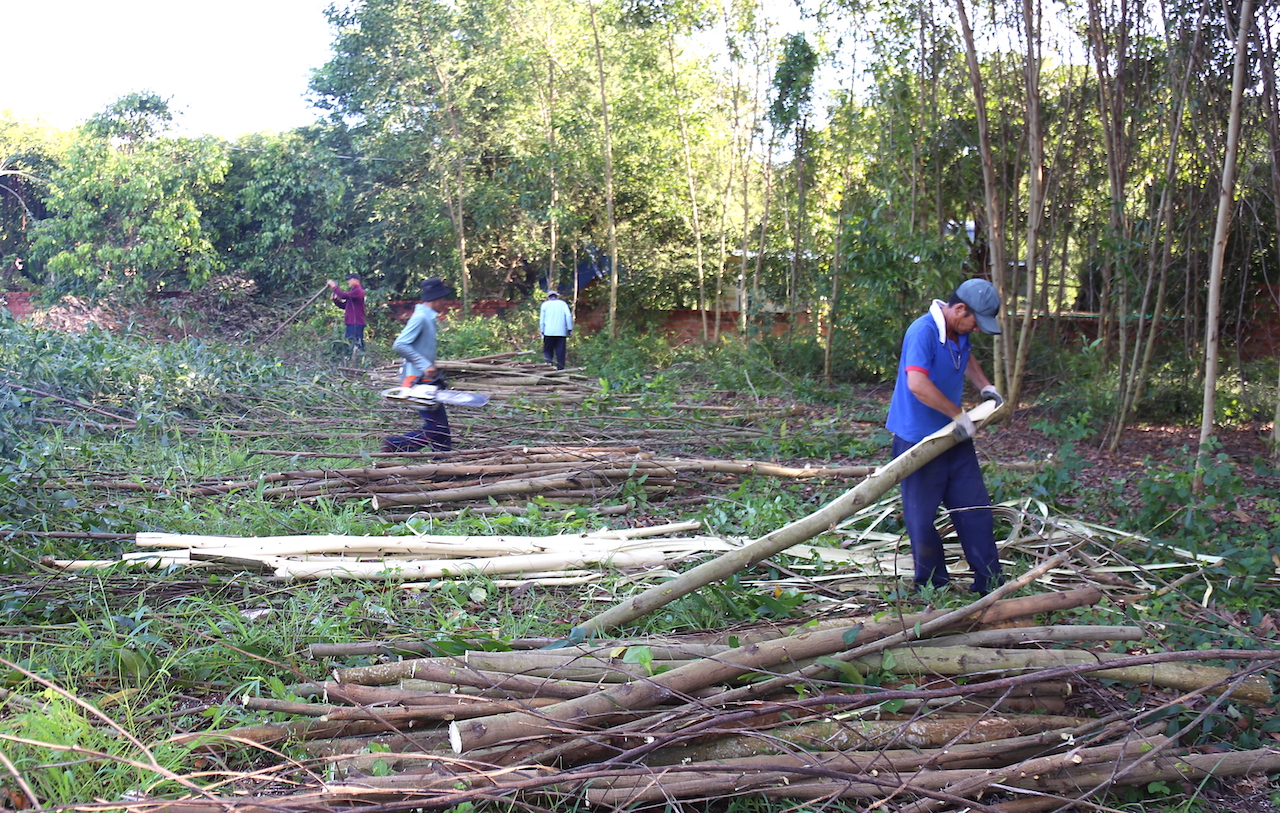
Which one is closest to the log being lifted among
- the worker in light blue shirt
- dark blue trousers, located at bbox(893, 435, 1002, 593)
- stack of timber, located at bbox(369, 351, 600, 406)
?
dark blue trousers, located at bbox(893, 435, 1002, 593)

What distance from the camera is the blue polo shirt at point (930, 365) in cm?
426

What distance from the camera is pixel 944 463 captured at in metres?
4.21

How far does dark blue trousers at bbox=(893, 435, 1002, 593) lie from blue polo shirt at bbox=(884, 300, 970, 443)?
0.18 m

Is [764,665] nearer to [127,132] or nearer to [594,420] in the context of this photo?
[594,420]

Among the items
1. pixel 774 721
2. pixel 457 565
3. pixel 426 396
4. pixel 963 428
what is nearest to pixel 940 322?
pixel 963 428

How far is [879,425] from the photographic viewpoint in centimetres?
924

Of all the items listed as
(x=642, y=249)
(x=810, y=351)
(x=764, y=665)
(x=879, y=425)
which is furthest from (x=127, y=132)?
(x=764, y=665)

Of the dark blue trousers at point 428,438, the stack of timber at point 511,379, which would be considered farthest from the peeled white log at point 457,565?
the stack of timber at point 511,379

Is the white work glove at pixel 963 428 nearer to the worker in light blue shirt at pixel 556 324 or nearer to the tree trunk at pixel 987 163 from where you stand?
the tree trunk at pixel 987 163

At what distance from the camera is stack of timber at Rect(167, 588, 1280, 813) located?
2.57m

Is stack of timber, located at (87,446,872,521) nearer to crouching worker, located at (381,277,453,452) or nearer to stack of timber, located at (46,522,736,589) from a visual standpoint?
crouching worker, located at (381,277,453,452)

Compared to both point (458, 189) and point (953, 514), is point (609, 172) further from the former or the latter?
point (953, 514)

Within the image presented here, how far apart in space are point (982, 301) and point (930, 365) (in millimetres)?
368

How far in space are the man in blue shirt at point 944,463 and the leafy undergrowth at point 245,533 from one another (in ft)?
0.68
